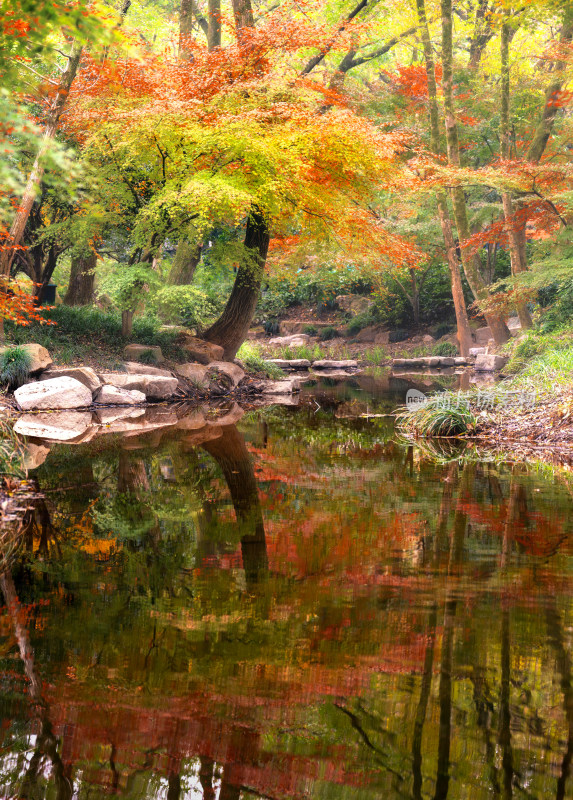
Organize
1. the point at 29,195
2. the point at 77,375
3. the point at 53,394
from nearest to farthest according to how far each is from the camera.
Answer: the point at 53,394, the point at 29,195, the point at 77,375

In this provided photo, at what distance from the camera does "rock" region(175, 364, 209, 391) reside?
527 inches

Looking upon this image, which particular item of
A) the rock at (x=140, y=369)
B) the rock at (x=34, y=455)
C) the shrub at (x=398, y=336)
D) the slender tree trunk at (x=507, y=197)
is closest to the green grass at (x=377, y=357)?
the shrub at (x=398, y=336)

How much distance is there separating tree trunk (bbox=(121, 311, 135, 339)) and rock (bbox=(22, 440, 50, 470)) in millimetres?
6569

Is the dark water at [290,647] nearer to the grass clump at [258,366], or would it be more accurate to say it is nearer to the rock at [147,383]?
the rock at [147,383]

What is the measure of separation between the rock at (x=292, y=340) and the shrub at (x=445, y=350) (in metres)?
4.88

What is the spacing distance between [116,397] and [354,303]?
17524 mm

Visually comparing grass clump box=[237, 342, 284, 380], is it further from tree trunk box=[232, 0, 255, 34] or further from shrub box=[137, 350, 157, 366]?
tree trunk box=[232, 0, 255, 34]

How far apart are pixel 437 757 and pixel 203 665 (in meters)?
0.88

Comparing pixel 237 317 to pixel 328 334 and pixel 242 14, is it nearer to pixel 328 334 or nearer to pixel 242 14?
pixel 242 14

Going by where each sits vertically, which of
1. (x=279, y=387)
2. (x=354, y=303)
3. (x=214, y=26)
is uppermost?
(x=214, y=26)

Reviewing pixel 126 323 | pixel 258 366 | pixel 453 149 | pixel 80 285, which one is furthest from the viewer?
pixel 258 366

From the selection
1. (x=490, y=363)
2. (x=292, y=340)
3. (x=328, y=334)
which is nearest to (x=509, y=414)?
(x=490, y=363)

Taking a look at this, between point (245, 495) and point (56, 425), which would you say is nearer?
point (245, 495)

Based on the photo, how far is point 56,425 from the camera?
9039mm
